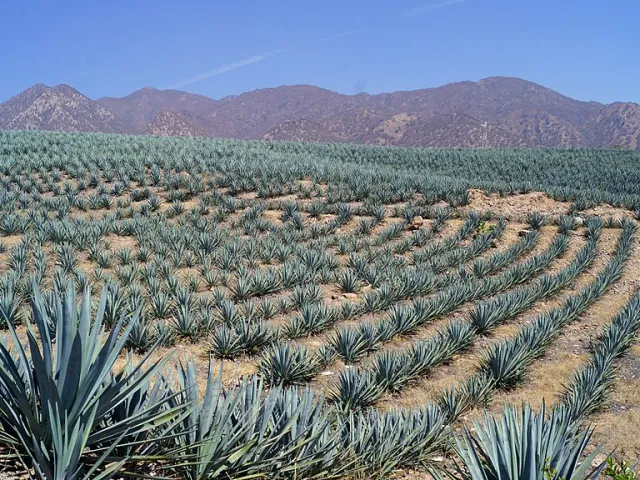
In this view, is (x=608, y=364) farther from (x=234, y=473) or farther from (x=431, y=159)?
(x=431, y=159)

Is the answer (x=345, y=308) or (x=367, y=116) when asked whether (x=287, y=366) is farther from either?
(x=367, y=116)

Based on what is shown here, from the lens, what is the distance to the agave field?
2410 mm

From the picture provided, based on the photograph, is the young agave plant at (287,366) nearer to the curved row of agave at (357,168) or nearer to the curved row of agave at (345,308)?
the curved row of agave at (345,308)

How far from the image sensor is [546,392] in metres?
4.82

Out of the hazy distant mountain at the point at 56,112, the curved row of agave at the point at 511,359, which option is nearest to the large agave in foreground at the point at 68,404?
the curved row of agave at the point at 511,359

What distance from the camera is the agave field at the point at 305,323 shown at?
7.91 feet

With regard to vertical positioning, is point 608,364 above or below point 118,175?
below

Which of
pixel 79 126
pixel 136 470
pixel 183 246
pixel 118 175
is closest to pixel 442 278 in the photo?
pixel 183 246

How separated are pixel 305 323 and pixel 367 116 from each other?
103255 millimetres

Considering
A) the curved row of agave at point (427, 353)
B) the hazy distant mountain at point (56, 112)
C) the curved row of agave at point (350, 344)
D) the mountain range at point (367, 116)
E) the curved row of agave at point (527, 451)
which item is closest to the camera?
the curved row of agave at point (527, 451)

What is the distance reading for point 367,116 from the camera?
10519 cm

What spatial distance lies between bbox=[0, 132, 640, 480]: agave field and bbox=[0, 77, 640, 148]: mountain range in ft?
216

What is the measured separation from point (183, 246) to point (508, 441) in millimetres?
7511

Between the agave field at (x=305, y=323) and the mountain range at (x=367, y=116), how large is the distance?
216 ft
